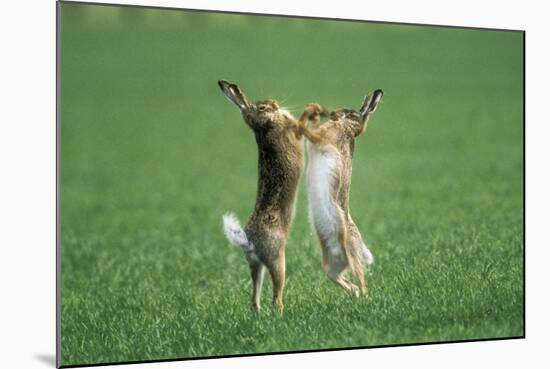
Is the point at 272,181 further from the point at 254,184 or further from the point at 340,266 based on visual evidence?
the point at 254,184

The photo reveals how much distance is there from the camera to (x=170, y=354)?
21.5 feet

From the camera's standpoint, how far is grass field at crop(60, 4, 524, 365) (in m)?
6.79

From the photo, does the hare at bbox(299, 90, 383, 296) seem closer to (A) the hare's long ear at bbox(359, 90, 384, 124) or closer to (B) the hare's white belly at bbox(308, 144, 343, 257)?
(B) the hare's white belly at bbox(308, 144, 343, 257)

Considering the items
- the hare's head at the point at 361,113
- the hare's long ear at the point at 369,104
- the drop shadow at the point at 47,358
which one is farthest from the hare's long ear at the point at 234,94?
the drop shadow at the point at 47,358

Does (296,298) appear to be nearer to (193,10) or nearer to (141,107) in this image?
(193,10)

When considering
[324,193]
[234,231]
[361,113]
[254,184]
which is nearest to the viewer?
[234,231]

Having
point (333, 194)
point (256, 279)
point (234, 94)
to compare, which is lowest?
point (256, 279)

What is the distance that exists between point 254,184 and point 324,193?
6.36 meters

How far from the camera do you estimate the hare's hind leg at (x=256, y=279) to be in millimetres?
6391

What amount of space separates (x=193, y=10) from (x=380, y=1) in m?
1.43

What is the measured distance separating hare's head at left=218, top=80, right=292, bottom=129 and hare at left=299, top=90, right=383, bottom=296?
0.14 meters

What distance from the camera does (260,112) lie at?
6422mm

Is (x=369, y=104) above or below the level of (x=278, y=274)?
above

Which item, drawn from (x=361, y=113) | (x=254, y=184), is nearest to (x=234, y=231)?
(x=361, y=113)
